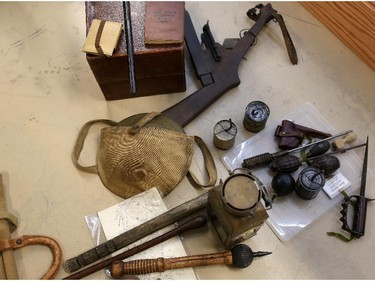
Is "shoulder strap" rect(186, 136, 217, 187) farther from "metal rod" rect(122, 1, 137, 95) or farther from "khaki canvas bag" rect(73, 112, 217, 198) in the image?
"metal rod" rect(122, 1, 137, 95)

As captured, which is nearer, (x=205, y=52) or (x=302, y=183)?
(x=302, y=183)

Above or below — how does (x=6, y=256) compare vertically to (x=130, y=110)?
below

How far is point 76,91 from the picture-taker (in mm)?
1448

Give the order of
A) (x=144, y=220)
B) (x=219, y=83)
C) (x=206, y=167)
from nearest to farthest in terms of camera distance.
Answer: (x=144, y=220) → (x=206, y=167) → (x=219, y=83)

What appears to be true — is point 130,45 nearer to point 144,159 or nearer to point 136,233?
point 144,159

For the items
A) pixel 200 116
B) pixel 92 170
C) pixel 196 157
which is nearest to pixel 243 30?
pixel 200 116

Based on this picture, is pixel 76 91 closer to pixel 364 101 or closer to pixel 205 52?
pixel 205 52

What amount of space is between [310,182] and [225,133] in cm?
33

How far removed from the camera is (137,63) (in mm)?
1231

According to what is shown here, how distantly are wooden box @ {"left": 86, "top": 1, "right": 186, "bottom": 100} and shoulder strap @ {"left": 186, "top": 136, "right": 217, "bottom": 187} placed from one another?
272 millimetres

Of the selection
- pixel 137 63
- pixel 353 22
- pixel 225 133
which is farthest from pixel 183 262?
pixel 353 22

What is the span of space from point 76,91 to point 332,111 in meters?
1.06

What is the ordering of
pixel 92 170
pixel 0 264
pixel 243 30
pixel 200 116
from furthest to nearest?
pixel 243 30
pixel 200 116
pixel 92 170
pixel 0 264

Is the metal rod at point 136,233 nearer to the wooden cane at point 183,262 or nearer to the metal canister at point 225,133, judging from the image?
the wooden cane at point 183,262
